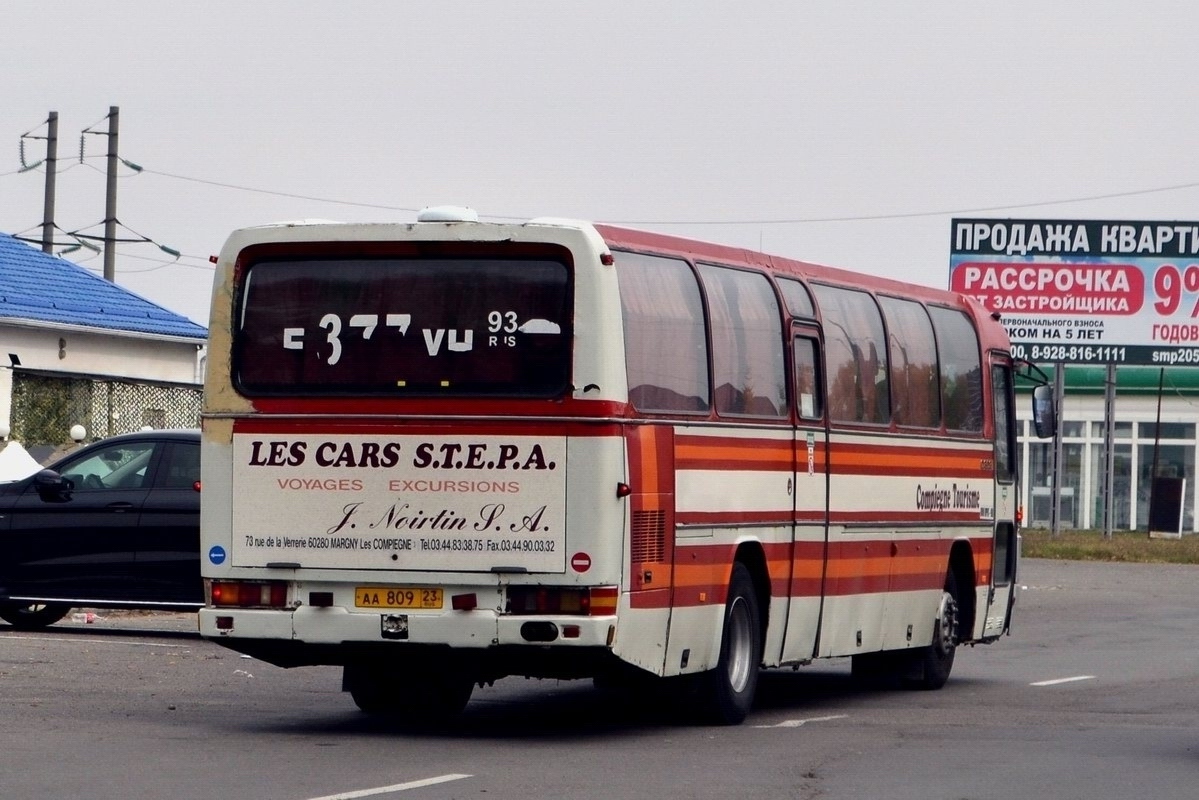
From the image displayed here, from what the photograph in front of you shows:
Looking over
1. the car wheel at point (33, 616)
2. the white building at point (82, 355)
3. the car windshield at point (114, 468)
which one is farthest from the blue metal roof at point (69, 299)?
the car windshield at point (114, 468)

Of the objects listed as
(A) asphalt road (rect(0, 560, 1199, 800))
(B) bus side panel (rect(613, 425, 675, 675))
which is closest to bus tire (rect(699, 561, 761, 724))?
(A) asphalt road (rect(0, 560, 1199, 800))

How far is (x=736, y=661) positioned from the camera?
13.8 meters

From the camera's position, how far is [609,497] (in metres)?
12.1

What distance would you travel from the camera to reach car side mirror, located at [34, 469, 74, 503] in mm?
19203

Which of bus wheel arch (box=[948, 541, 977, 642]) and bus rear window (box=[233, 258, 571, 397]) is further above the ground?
bus rear window (box=[233, 258, 571, 397])

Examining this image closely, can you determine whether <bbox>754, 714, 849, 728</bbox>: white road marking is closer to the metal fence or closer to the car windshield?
the car windshield

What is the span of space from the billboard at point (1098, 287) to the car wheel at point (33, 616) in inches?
1348

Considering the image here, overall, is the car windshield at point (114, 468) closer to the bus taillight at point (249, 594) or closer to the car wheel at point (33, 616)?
the car wheel at point (33, 616)

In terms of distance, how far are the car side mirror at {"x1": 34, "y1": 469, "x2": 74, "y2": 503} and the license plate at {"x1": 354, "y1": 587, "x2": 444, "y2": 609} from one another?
7472 millimetres

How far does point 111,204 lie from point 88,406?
23.8 meters

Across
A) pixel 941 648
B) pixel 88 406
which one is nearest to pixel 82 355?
pixel 88 406

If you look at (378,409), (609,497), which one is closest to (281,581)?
(378,409)

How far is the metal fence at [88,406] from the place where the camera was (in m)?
29.2

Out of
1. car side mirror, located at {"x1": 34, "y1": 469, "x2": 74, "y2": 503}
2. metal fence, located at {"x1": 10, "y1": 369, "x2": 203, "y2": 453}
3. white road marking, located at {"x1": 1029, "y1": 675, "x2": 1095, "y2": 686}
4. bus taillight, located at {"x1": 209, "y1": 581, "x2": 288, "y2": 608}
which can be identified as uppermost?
metal fence, located at {"x1": 10, "y1": 369, "x2": 203, "y2": 453}
